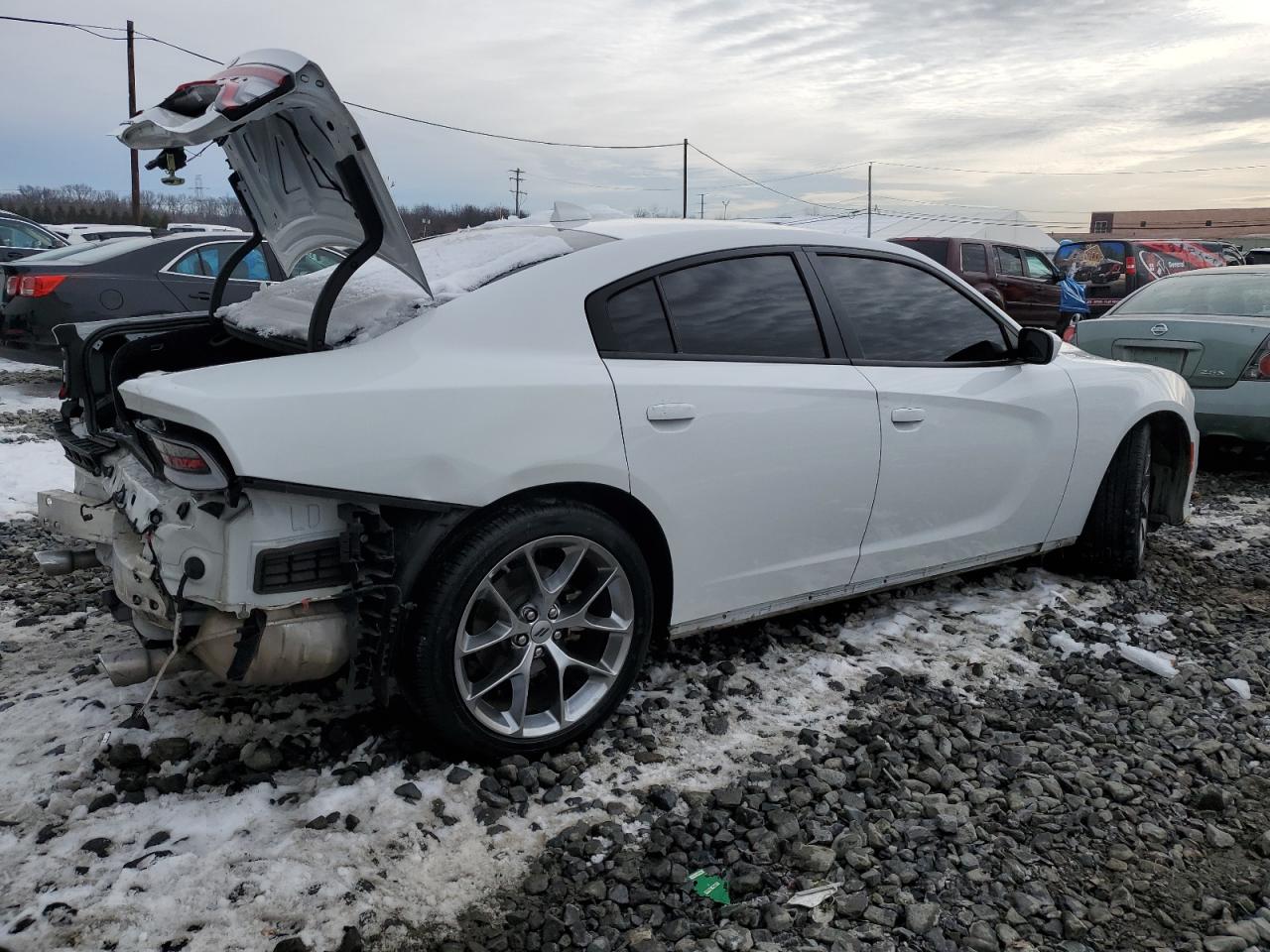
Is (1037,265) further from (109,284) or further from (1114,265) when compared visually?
(109,284)

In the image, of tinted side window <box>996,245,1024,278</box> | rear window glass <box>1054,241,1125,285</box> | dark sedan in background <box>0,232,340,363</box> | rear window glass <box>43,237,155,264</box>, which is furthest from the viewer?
rear window glass <box>1054,241,1125,285</box>

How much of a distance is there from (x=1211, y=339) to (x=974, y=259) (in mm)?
8154

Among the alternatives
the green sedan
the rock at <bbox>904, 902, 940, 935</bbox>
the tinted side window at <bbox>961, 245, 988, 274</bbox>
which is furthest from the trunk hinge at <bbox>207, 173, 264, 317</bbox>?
the tinted side window at <bbox>961, 245, 988, 274</bbox>

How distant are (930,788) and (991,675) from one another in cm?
88

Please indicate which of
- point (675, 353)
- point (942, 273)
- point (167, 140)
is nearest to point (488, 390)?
point (675, 353)

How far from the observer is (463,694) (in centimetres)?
271

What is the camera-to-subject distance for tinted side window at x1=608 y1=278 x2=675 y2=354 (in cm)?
298

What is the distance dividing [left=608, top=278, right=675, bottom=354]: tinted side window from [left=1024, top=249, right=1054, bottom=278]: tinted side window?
1354cm

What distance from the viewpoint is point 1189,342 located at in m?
6.60

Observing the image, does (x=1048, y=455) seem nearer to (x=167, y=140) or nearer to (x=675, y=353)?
(x=675, y=353)

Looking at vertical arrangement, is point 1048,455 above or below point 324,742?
above

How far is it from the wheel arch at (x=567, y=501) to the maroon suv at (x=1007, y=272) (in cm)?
1183

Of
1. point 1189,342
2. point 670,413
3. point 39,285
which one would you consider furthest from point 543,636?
point 39,285

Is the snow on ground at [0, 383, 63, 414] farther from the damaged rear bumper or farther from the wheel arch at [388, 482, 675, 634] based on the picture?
the wheel arch at [388, 482, 675, 634]
